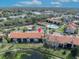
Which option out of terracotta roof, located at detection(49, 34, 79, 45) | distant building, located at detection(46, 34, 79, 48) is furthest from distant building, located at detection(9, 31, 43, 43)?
distant building, located at detection(46, 34, 79, 48)

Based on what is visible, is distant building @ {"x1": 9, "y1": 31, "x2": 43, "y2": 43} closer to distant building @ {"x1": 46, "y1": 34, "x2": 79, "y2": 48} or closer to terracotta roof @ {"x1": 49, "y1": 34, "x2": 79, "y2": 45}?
terracotta roof @ {"x1": 49, "y1": 34, "x2": 79, "y2": 45}

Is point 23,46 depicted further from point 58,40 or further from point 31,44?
point 58,40

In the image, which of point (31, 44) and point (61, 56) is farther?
point (31, 44)

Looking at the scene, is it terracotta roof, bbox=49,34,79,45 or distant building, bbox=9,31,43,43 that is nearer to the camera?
terracotta roof, bbox=49,34,79,45

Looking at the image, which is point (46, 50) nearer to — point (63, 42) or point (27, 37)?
point (63, 42)

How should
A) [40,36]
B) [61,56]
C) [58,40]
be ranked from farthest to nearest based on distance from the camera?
[40,36]
[58,40]
[61,56]

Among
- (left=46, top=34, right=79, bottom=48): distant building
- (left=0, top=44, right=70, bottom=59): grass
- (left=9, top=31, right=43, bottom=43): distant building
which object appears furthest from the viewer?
(left=9, top=31, right=43, bottom=43): distant building

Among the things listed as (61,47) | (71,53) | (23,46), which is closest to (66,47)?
(61,47)

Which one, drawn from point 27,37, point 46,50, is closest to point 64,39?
point 46,50

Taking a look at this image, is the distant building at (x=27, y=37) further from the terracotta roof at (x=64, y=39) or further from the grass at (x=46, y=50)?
the grass at (x=46, y=50)

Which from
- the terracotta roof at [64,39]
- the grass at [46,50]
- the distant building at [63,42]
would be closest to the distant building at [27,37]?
the terracotta roof at [64,39]

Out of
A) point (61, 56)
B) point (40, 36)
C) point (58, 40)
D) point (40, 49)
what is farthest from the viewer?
point (40, 36)
